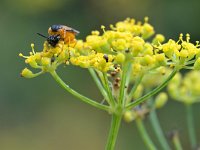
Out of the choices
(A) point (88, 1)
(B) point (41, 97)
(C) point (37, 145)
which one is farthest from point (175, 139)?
(A) point (88, 1)

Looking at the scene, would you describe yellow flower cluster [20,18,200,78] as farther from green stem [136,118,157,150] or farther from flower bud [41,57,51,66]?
green stem [136,118,157,150]

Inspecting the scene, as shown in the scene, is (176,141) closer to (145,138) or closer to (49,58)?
(145,138)

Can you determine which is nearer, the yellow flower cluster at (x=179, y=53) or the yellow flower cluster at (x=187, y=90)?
the yellow flower cluster at (x=179, y=53)

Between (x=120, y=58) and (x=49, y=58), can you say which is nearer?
(x=120, y=58)

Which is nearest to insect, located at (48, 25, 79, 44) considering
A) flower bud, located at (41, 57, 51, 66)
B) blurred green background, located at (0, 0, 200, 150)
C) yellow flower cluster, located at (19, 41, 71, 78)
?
yellow flower cluster, located at (19, 41, 71, 78)

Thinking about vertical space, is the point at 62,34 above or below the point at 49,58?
above

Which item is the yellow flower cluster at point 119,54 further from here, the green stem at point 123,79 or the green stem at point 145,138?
the green stem at point 145,138

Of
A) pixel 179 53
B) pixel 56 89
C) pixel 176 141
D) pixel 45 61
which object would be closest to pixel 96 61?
pixel 45 61

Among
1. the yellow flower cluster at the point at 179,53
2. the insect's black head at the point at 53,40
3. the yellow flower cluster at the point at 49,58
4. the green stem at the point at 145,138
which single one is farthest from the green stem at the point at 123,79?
the green stem at the point at 145,138
